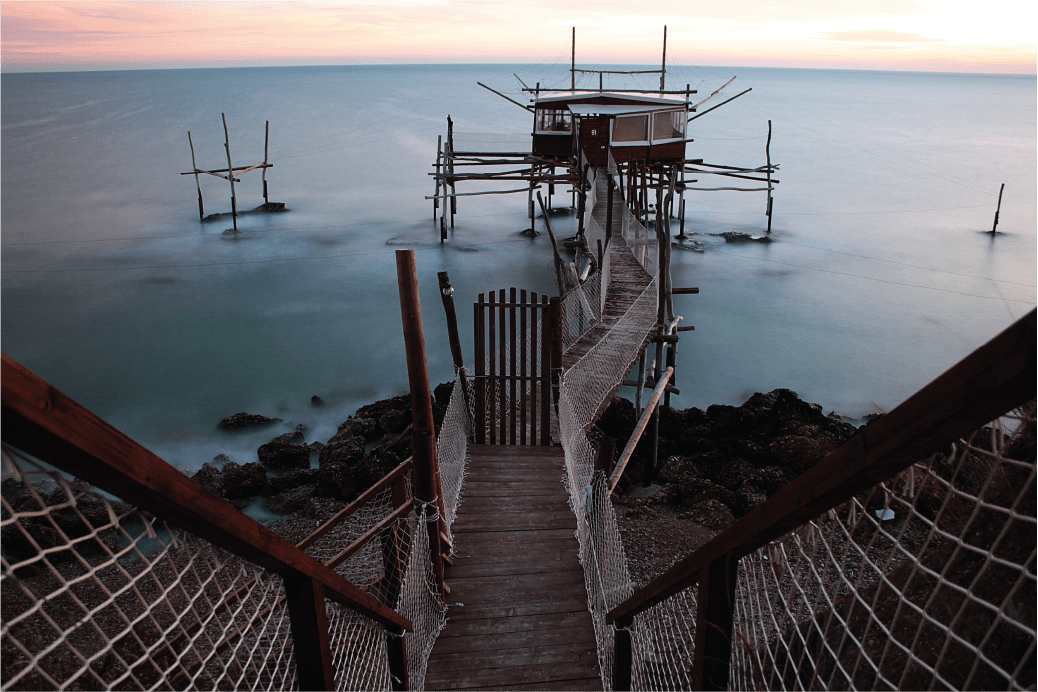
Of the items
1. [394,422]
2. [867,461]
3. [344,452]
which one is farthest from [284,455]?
[867,461]

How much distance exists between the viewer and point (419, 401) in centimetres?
400

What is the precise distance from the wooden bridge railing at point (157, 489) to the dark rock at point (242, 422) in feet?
41.5

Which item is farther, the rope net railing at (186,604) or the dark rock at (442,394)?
the dark rock at (442,394)

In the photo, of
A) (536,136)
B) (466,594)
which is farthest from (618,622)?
(536,136)

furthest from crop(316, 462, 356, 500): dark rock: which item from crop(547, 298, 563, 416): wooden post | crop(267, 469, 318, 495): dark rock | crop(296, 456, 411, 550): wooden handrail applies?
crop(296, 456, 411, 550): wooden handrail

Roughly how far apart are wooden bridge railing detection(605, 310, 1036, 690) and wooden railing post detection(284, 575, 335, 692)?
1.00 m

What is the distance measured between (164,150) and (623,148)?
49919 millimetres

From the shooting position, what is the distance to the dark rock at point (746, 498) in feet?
30.0

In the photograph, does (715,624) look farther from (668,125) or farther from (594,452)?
(668,125)

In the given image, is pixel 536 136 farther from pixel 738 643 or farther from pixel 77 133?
pixel 77 133

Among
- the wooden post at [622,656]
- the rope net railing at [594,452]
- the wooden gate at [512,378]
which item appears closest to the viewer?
the wooden post at [622,656]

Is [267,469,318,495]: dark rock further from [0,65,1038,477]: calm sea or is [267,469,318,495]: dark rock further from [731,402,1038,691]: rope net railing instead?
[731,402,1038,691]: rope net railing

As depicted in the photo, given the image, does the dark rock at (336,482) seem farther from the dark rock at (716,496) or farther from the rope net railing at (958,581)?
the rope net railing at (958,581)

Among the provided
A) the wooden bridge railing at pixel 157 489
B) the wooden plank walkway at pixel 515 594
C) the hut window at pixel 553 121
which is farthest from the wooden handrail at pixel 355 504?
the hut window at pixel 553 121
